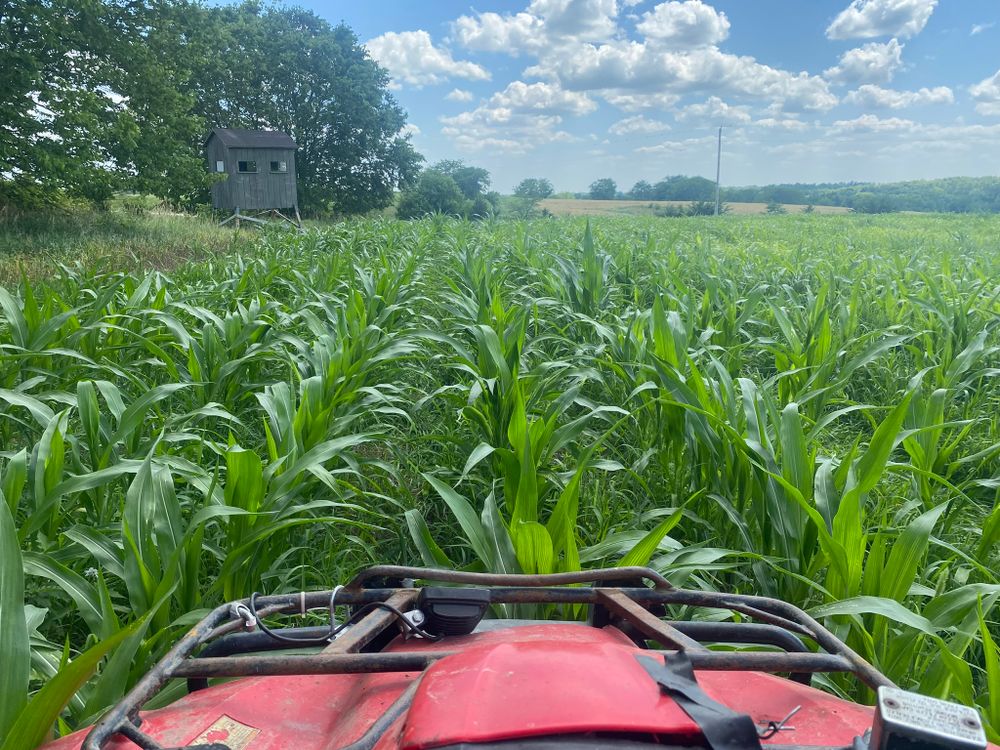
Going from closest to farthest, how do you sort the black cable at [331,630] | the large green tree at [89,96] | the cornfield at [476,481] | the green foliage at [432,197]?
the black cable at [331,630] → the cornfield at [476,481] → the large green tree at [89,96] → the green foliage at [432,197]

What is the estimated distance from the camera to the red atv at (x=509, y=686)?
0.42 metres

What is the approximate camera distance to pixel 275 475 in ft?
4.86

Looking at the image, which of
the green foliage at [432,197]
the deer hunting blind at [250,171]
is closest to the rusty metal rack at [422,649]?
the deer hunting blind at [250,171]

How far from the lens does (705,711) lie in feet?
1.47

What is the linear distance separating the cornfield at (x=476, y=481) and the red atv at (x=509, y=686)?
18cm

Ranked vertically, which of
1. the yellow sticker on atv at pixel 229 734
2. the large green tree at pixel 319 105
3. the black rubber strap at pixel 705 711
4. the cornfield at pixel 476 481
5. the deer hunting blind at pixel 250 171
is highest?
the large green tree at pixel 319 105

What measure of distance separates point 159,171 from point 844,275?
13879mm

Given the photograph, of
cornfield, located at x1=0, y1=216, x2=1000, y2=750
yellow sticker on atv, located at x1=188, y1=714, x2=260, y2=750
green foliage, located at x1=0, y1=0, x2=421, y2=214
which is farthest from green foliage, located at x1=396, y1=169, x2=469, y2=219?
yellow sticker on atv, located at x1=188, y1=714, x2=260, y2=750

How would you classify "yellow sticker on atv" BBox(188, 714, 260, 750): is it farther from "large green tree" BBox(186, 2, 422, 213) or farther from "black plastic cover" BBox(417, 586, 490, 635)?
"large green tree" BBox(186, 2, 422, 213)

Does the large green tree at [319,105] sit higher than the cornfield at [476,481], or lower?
higher

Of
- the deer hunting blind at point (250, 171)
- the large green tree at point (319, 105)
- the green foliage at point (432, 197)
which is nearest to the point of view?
the deer hunting blind at point (250, 171)

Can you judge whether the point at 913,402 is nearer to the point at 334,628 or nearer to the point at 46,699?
the point at 334,628

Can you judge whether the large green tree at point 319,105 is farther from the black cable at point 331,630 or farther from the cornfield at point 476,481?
the black cable at point 331,630

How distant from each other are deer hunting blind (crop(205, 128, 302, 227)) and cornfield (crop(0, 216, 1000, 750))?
1535cm
